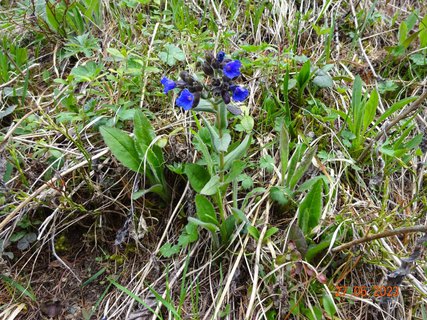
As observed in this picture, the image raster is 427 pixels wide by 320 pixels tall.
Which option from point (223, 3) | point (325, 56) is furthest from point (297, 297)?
point (223, 3)

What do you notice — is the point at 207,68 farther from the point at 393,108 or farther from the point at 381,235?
the point at 393,108

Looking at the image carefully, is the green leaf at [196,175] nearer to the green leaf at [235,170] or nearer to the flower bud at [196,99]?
the green leaf at [235,170]

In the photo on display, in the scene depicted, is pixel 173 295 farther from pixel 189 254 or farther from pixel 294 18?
pixel 294 18

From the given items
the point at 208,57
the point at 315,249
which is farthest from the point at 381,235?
the point at 208,57

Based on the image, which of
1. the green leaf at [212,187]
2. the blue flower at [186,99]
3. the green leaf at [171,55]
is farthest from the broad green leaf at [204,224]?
the green leaf at [171,55]

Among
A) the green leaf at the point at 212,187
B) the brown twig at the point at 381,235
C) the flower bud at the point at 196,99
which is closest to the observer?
the brown twig at the point at 381,235

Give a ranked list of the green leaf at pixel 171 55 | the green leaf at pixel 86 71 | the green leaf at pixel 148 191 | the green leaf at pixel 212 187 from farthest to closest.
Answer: the green leaf at pixel 171 55
the green leaf at pixel 86 71
the green leaf at pixel 148 191
the green leaf at pixel 212 187

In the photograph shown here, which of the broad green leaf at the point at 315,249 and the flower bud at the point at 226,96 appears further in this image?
the broad green leaf at the point at 315,249

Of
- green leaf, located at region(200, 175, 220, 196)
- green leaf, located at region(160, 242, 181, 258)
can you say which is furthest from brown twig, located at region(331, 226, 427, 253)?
green leaf, located at region(160, 242, 181, 258)
